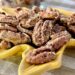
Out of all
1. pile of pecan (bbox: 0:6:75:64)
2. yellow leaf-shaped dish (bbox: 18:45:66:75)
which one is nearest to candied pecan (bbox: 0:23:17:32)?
pile of pecan (bbox: 0:6:75:64)

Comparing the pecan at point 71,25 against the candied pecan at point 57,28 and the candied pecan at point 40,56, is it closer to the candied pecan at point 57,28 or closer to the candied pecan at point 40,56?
the candied pecan at point 57,28

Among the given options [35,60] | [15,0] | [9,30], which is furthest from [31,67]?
[15,0]

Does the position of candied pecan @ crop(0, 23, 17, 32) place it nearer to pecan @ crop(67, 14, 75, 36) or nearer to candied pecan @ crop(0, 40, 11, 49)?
candied pecan @ crop(0, 40, 11, 49)

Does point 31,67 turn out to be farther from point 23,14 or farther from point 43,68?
point 23,14

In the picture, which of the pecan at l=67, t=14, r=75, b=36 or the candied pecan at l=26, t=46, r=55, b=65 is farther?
the pecan at l=67, t=14, r=75, b=36

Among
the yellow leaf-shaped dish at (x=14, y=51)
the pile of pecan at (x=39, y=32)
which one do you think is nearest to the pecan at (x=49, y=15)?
the pile of pecan at (x=39, y=32)

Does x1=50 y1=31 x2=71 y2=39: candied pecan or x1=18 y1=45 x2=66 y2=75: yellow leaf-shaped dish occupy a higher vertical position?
x1=50 y1=31 x2=71 y2=39: candied pecan

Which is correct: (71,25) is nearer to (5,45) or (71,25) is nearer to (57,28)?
(57,28)

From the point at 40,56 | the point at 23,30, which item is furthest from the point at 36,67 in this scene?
the point at 23,30
